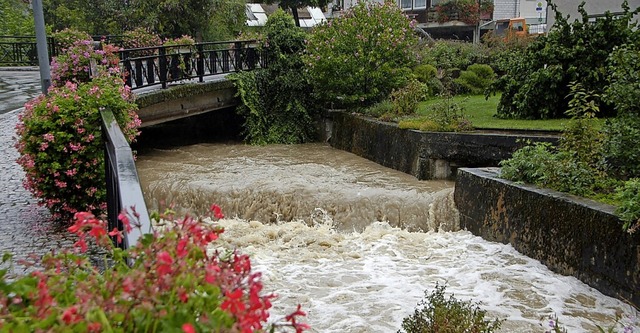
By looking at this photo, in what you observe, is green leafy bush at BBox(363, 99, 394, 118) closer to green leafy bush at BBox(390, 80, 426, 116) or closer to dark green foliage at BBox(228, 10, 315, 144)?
green leafy bush at BBox(390, 80, 426, 116)

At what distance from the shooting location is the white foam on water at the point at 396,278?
21.7 ft

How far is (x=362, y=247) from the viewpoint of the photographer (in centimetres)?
917

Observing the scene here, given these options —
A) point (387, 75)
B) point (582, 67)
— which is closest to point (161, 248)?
point (582, 67)

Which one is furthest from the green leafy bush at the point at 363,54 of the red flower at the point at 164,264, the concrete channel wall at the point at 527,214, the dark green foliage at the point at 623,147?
the red flower at the point at 164,264

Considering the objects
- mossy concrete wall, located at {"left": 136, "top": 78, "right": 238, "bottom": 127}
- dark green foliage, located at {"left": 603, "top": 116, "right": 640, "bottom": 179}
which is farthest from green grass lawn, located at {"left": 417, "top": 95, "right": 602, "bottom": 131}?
mossy concrete wall, located at {"left": 136, "top": 78, "right": 238, "bottom": 127}

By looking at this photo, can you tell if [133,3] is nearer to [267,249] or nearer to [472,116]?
[472,116]

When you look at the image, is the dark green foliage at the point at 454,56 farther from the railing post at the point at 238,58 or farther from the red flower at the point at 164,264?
the red flower at the point at 164,264

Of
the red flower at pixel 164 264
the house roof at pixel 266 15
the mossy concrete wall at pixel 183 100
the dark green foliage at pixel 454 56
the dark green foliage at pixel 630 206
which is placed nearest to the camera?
the red flower at pixel 164 264

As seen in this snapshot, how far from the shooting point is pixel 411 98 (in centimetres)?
1522

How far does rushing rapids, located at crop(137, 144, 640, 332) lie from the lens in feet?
22.3

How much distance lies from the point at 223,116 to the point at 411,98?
683cm

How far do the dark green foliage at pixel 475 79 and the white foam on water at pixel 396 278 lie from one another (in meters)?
10.8

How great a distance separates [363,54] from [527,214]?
8.99 meters

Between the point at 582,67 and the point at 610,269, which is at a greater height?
the point at 582,67
